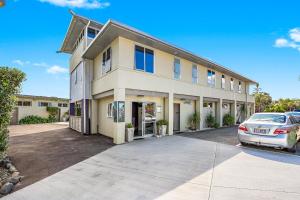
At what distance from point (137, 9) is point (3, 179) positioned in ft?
37.1

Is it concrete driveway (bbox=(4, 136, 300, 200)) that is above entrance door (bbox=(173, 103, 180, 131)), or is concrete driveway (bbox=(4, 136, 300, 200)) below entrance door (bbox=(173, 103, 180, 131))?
below

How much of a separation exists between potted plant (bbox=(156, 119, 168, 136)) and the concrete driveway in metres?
4.15

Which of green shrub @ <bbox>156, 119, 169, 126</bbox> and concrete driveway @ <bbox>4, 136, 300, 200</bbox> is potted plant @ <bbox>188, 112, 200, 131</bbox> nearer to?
green shrub @ <bbox>156, 119, 169, 126</bbox>

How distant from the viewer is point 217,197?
3.93m

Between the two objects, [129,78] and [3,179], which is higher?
[129,78]

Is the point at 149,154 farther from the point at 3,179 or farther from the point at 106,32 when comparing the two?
the point at 106,32

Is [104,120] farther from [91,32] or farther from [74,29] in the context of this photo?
[74,29]

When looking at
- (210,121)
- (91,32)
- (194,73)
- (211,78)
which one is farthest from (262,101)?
(91,32)

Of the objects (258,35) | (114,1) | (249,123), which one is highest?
(114,1)

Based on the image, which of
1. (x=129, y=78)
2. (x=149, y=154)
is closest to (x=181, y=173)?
(x=149, y=154)

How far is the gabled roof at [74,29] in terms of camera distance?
13.4m

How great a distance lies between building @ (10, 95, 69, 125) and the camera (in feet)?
79.8

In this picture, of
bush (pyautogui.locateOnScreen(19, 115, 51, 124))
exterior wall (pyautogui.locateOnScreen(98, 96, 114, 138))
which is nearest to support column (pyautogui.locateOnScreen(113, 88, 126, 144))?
exterior wall (pyautogui.locateOnScreen(98, 96, 114, 138))

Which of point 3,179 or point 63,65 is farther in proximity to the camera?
point 63,65
